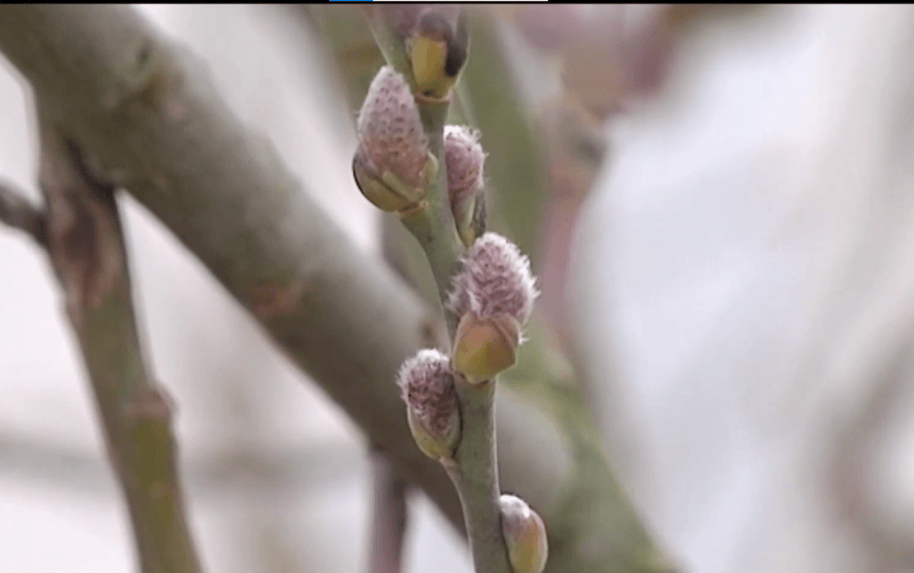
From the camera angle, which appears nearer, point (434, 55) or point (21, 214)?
point (434, 55)

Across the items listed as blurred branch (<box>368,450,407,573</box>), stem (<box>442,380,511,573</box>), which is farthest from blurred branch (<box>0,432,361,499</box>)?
stem (<box>442,380,511,573</box>)

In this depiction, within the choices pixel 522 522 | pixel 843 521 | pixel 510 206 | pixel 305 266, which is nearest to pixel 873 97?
pixel 843 521

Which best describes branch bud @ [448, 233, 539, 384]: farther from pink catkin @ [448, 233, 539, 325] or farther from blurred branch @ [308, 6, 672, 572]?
blurred branch @ [308, 6, 672, 572]

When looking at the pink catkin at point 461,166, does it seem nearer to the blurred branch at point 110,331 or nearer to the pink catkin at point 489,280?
the pink catkin at point 489,280

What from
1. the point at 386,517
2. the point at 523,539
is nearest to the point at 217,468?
the point at 386,517

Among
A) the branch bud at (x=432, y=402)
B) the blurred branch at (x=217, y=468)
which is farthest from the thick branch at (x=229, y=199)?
the blurred branch at (x=217, y=468)

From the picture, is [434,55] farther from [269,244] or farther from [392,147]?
[269,244]

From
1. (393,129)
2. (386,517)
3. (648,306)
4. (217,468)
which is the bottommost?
(648,306)

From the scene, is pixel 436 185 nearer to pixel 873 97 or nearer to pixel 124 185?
pixel 124 185
